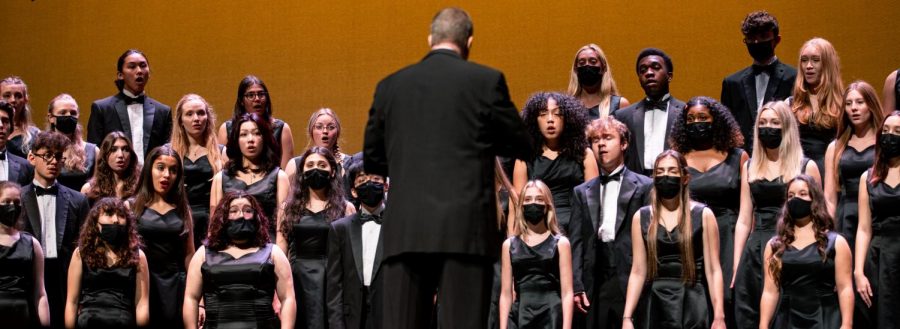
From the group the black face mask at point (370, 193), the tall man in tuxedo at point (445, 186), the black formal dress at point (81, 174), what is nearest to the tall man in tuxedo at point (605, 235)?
the black face mask at point (370, 193)

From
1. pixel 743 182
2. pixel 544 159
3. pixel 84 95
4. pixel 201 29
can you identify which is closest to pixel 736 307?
pixel 743 182

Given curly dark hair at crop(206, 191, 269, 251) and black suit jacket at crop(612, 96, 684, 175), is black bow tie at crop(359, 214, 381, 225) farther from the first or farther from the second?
black suit jacket at crop(612, 96, 684, 175)

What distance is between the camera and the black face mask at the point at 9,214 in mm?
5812

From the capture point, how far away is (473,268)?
331cm

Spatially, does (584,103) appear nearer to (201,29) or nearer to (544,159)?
(544,159)

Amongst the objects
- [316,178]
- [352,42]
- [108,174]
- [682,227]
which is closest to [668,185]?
[682,227]

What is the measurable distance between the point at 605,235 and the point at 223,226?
1.79 metres

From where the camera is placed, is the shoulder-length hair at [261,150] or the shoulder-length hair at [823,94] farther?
the shoulder-length hair at [261,150]

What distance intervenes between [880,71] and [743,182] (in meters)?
2.11

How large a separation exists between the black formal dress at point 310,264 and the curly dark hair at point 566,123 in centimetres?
113

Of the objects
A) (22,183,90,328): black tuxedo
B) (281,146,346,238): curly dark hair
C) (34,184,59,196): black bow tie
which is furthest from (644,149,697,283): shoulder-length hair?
(34,184,59,196): black bow tie

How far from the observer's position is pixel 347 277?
5.86 m

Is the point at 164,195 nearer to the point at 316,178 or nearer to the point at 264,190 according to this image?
the point at 264,190

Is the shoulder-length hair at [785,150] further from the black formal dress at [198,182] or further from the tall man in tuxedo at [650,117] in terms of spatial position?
the black formal dress at [198,182]
